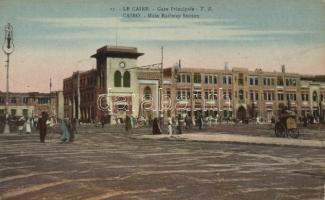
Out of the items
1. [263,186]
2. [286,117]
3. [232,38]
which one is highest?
[232,38]

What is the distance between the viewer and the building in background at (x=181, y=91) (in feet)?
179

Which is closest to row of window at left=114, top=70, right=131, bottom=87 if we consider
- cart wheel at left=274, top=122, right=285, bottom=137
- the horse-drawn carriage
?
cart wheel at left=274, top=122, right=285, bottom=137

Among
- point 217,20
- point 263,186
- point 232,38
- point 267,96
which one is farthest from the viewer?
point 267,96

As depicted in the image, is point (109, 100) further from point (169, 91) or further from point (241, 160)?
point (241, 160)

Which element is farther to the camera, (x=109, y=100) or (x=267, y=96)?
(x=267, y=96)

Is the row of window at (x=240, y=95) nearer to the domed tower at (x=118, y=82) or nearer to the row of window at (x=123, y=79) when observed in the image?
the domed tower at (x=118, y=82)

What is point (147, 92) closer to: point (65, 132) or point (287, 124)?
point (287, 124)

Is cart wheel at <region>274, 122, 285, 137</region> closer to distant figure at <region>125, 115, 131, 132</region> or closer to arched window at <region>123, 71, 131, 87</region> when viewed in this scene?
distant figure at <region>125, 115, 131, 132</region>

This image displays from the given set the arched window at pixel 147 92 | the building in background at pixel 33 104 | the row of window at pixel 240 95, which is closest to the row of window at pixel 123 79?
the arched window at pixel 147 92

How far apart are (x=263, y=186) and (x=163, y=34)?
20.8 ft

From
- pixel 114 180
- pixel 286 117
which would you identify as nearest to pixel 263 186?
pixel 114 180

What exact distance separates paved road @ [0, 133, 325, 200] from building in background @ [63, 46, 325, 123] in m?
35.3

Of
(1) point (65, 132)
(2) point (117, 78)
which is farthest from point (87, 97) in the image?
(1) point (65, 132)

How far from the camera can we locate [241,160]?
1409 centimetres
